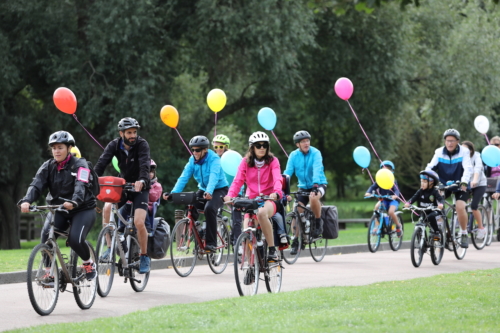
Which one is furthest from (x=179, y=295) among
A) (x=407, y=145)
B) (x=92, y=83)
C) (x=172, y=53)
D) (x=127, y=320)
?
(x=407, y=145)

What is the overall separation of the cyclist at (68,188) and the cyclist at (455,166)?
726cm

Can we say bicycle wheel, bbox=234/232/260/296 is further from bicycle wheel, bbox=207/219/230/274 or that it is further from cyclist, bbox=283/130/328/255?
cyclist, bbox=283/130/328/255

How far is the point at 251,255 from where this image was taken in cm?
889

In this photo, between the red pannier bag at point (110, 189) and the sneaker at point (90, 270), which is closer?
the sneaker at point (90, 270)

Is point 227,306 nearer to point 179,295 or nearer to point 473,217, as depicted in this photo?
point 179,295

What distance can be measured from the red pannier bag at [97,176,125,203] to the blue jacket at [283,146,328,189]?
4.86m

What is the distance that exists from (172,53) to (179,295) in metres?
16.2

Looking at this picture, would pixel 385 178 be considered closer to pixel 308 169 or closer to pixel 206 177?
pixel 308 169

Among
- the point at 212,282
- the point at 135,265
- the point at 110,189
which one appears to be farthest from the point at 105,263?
the point at 212,282

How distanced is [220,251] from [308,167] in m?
2.23

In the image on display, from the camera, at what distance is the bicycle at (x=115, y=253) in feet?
30.6

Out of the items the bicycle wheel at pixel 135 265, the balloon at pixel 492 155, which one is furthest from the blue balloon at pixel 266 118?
the bicycle wheel at pixel 135 265

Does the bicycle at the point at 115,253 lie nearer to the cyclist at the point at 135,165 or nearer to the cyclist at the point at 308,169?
the cyclist at the point at 135,165

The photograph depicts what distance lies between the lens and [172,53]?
A: 82.7ft
